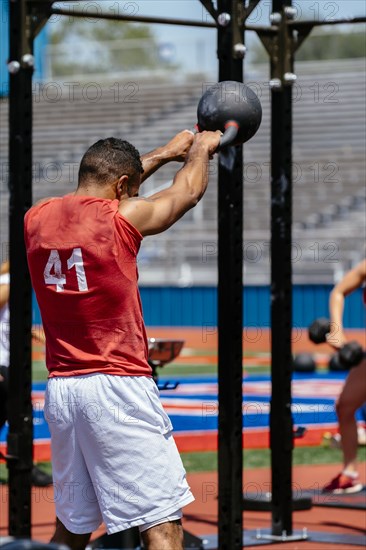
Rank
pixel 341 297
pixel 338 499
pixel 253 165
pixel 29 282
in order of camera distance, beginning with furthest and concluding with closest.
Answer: pixel 253 165, pixel 338 499, pixel 341 297, pixel 29 282

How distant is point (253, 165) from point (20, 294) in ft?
73.3

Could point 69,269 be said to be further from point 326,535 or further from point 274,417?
point 326,535

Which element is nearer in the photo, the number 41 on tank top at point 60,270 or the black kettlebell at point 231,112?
the number 41 on tank top at point 60,270

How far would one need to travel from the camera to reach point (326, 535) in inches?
278

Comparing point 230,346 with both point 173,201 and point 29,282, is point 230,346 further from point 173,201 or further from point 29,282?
point 173,201

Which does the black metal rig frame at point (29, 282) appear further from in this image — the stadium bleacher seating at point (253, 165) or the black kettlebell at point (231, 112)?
the stadium bleacher seating at point (253, 165)

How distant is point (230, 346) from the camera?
6016 mm

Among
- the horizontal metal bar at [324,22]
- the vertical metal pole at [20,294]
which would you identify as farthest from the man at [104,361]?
the horizontal metal bar at [324,22]

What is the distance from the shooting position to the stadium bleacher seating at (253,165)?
2678 centimetres

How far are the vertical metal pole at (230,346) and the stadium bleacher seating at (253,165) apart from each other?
18205 mm

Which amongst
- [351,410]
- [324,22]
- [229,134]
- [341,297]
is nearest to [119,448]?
[229,134]

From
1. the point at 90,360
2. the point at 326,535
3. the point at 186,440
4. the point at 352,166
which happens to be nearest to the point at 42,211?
the point at 90,360

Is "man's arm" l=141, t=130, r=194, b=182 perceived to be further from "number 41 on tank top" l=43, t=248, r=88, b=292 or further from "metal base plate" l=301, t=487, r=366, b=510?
"metal base plate" l=301, t=487, r=366, b=510

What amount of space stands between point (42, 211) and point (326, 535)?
131 inches
